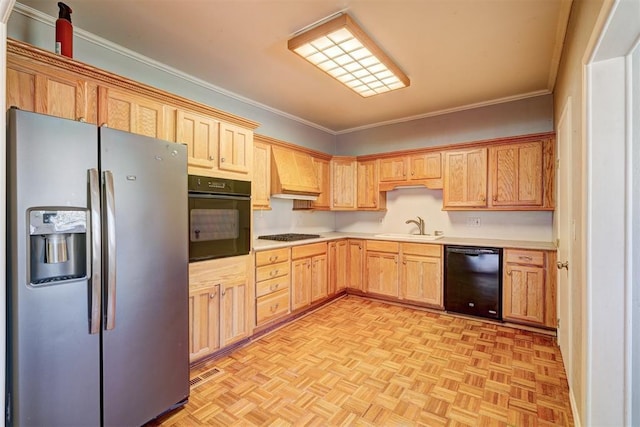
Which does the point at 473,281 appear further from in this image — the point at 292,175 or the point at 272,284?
the point at 292,175

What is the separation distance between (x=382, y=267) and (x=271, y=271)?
1682 mm

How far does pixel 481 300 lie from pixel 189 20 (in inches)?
155

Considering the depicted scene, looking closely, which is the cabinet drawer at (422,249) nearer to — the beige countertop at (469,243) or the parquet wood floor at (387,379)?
the beige countertop at (469,243)

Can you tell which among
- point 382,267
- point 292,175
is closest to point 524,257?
point 382,267

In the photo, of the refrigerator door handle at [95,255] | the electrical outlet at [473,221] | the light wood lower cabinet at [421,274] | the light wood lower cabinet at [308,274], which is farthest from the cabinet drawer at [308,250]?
the refrigerator door handle at [95,255]

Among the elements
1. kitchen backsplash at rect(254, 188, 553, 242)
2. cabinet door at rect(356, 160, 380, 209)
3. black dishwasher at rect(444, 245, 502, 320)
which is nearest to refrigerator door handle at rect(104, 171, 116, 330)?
kitchen backsplash at rect(254, 188, 553, 242)

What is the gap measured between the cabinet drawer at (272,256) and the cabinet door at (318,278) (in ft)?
1.78

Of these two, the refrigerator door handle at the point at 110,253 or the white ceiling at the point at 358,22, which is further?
the white ceiling at the point at 358,22

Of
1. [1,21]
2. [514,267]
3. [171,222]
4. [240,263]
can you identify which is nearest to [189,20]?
[1,21]

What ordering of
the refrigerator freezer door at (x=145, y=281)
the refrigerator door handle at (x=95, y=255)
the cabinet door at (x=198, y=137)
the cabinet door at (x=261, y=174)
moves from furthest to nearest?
the cabinet door at (x=261, y=174), the cabinet door at (x=198, y=137), the refrigerator freezer door at (x=145, y=281), the refrigerator door handle at (x=95, y=255)

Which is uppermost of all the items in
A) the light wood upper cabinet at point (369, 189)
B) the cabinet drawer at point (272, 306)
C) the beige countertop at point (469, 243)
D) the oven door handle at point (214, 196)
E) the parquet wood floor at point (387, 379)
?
the light wood upper cabinet at point (369, 189)

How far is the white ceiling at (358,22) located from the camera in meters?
2.04

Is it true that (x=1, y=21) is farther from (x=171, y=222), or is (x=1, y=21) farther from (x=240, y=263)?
(x=240, y=263)

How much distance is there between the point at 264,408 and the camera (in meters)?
1.98
